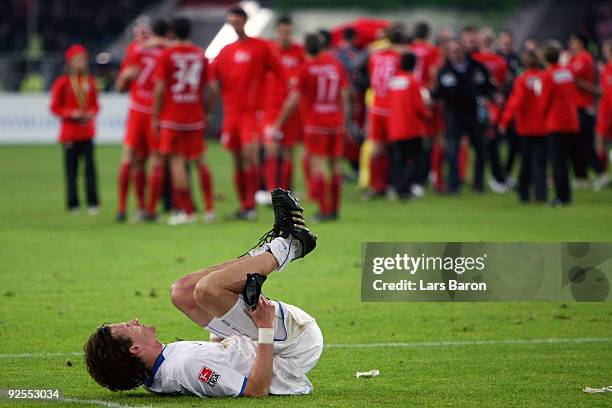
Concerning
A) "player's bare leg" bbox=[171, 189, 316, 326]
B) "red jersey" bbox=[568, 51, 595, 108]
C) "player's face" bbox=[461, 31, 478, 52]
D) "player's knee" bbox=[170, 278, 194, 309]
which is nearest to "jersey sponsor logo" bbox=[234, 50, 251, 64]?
"player's face" bbox=[461, 31, 478, 52]

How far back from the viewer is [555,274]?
8.34 m

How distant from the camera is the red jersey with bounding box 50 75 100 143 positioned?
18.4m

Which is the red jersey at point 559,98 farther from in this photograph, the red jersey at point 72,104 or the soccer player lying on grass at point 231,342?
the soccer player lying on grass at point 231,342

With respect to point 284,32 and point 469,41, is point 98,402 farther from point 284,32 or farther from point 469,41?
point 469,41

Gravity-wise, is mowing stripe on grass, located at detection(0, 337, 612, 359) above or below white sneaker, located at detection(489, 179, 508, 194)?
above

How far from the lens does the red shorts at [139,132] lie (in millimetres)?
17250

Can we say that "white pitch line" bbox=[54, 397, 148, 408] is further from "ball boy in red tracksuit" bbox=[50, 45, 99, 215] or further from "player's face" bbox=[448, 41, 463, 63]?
"player's face" bbox=[448, 41, 463, 63]

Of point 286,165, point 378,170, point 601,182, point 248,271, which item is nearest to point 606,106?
point 601,182

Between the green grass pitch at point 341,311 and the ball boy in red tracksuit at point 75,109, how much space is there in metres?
0.88

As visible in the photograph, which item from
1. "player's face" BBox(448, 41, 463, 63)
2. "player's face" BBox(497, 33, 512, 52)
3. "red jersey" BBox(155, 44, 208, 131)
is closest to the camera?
"red jersey" BBox(155, 44, 208, 131)

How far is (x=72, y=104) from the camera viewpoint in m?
18.5

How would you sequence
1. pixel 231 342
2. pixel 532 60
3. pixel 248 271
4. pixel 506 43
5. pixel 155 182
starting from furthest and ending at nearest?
1. pixel 506 43
2. pixel 532 60
3. pixel 155 182
4. pixel 231 342
5. pixel 248 271

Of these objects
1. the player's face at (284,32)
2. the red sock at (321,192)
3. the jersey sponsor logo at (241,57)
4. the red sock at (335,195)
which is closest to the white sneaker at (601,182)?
the player's face at (284,32)

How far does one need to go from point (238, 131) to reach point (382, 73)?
11.0 feet
